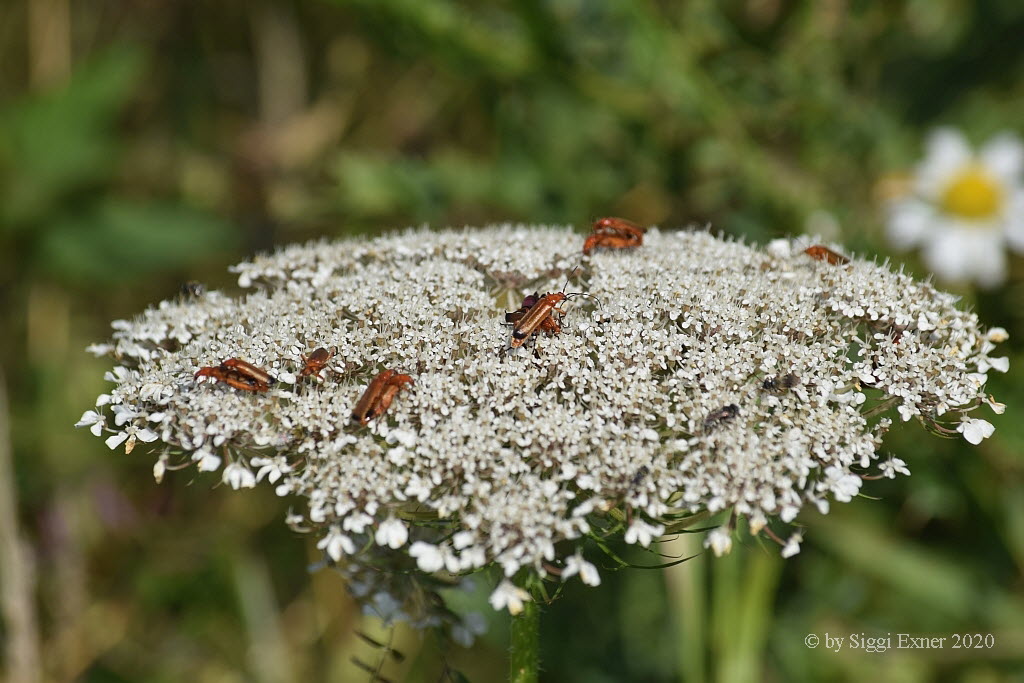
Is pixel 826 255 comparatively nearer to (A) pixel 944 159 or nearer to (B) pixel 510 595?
(B) pixel 510 595

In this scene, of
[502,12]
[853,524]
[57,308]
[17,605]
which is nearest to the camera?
[17,605]

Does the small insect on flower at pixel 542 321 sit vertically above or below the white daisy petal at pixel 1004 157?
below

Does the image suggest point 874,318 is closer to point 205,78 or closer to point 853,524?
point 853,524

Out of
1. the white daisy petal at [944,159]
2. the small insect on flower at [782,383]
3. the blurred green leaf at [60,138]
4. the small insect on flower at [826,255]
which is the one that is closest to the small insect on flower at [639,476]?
the small insect on flower at [782,383]

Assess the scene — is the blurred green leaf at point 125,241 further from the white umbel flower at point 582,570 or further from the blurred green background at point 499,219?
the white umbel flower at point 582,570

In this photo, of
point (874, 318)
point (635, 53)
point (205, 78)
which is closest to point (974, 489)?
point (874, 318)

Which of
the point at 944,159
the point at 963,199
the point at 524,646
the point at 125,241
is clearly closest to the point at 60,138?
the point at 125,241
